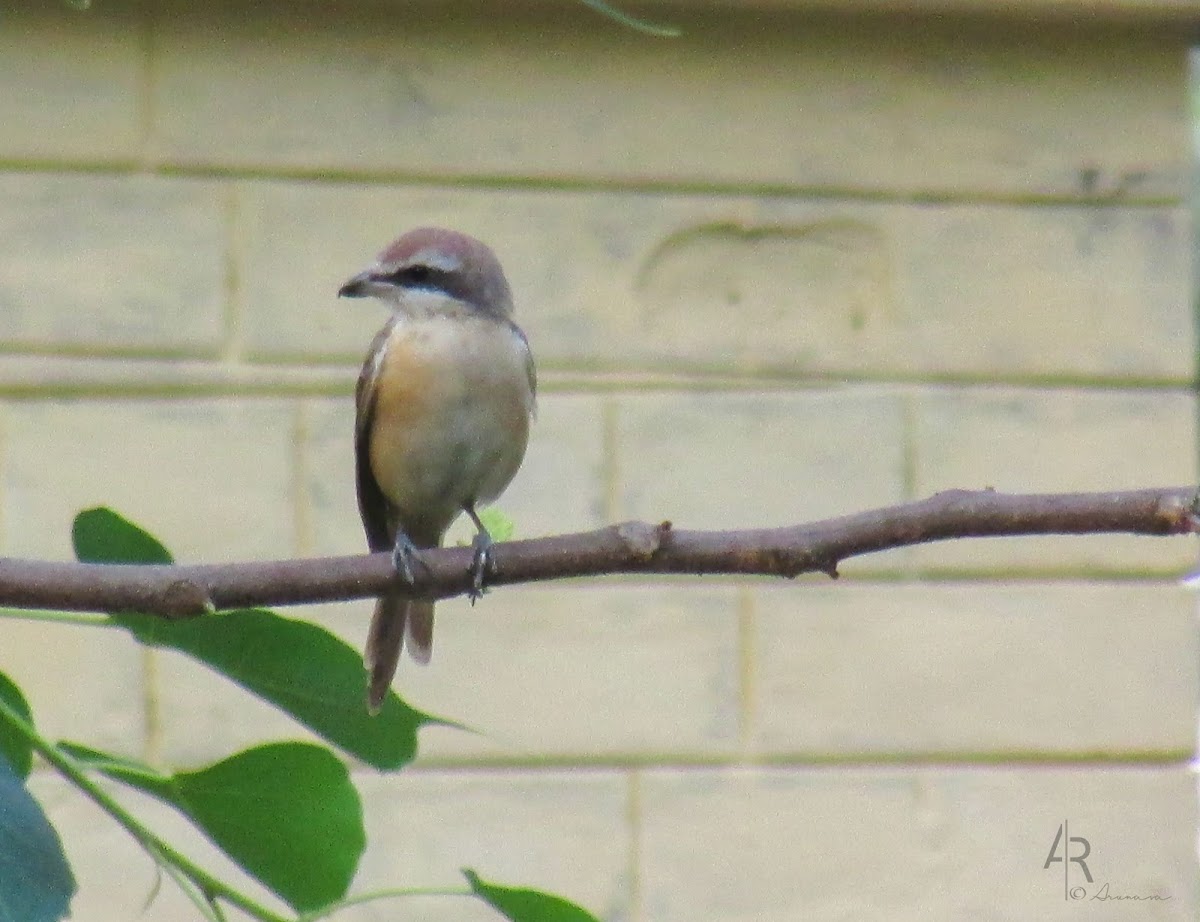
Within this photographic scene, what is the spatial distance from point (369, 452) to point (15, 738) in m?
2.08

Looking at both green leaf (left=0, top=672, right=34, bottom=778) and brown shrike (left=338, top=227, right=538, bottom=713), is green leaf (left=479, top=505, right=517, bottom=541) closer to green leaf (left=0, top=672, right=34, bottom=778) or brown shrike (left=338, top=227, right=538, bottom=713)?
green leaf (left=0, top=672, right=34, bottom=778)

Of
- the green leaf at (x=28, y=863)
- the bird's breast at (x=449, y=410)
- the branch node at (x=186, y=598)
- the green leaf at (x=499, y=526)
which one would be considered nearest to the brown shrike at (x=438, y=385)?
the bird's breast at (x=449, y=410)

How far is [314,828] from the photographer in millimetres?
1556

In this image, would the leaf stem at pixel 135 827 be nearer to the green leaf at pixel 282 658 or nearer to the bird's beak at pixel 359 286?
the green leaf at pixel 282 658

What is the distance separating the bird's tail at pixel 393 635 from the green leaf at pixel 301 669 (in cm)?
108

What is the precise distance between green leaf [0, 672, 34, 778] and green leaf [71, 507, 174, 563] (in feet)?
0.44

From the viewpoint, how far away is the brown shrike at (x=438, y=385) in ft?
11.3

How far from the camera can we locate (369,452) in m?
3.63

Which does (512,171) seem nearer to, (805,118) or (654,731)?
(805,118)

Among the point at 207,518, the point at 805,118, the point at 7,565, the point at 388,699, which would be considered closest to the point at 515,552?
the point at 388,699

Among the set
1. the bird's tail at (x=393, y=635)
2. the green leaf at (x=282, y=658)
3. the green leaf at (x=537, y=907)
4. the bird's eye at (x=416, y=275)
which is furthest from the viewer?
the bird's eye at (x=416, y=275)

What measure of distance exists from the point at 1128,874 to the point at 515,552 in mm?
4570

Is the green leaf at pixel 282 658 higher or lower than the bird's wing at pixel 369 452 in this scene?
lower

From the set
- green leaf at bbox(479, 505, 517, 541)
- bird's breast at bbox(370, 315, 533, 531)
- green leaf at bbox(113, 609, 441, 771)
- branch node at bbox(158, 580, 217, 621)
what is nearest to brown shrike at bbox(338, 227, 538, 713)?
bird's breast at bbox(370, 315, 533, 531)
